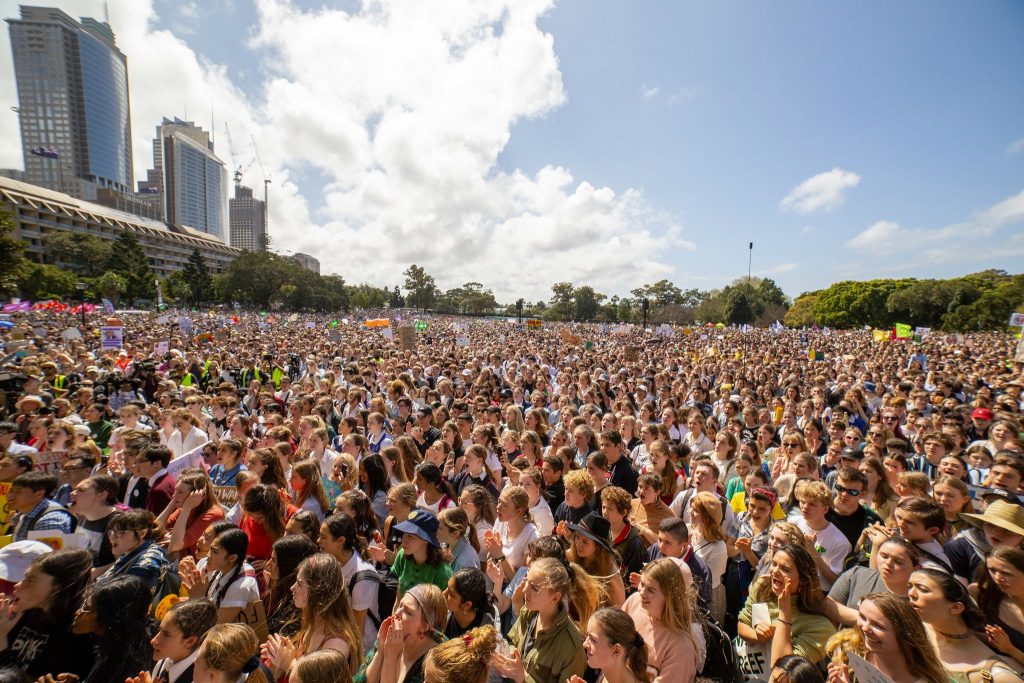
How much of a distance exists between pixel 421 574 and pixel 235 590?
118cm

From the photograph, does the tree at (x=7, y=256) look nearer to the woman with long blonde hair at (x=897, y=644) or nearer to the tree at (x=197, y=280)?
the woman with long blonde hair at (x=897, y=644)

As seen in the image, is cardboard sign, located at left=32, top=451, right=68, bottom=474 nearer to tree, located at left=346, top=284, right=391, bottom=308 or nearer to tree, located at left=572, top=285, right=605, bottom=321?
tree, located at left=572, top=285, right=605, bottom=321

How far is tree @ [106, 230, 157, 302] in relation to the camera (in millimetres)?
61000

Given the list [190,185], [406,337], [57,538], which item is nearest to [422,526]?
[57,538]

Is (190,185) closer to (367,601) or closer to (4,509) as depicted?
(4,509)

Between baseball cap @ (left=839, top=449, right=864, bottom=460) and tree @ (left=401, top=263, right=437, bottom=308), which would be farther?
tree @ (left=401, top=263, right=437, bottom=308)

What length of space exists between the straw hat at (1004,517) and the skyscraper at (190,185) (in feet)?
630

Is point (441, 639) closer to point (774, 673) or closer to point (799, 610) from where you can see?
point (774, 673)

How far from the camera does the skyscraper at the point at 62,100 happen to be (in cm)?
13538

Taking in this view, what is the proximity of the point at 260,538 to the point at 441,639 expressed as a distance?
2.05 m

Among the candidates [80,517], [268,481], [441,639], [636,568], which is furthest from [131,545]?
[636,568]

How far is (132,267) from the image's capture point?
65.2 metres

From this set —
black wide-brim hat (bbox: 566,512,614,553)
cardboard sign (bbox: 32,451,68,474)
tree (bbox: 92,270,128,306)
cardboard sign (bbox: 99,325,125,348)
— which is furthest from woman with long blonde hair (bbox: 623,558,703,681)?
tree (bbox: 92,270,128,306)

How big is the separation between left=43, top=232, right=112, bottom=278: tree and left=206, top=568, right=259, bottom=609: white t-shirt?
8543cm
